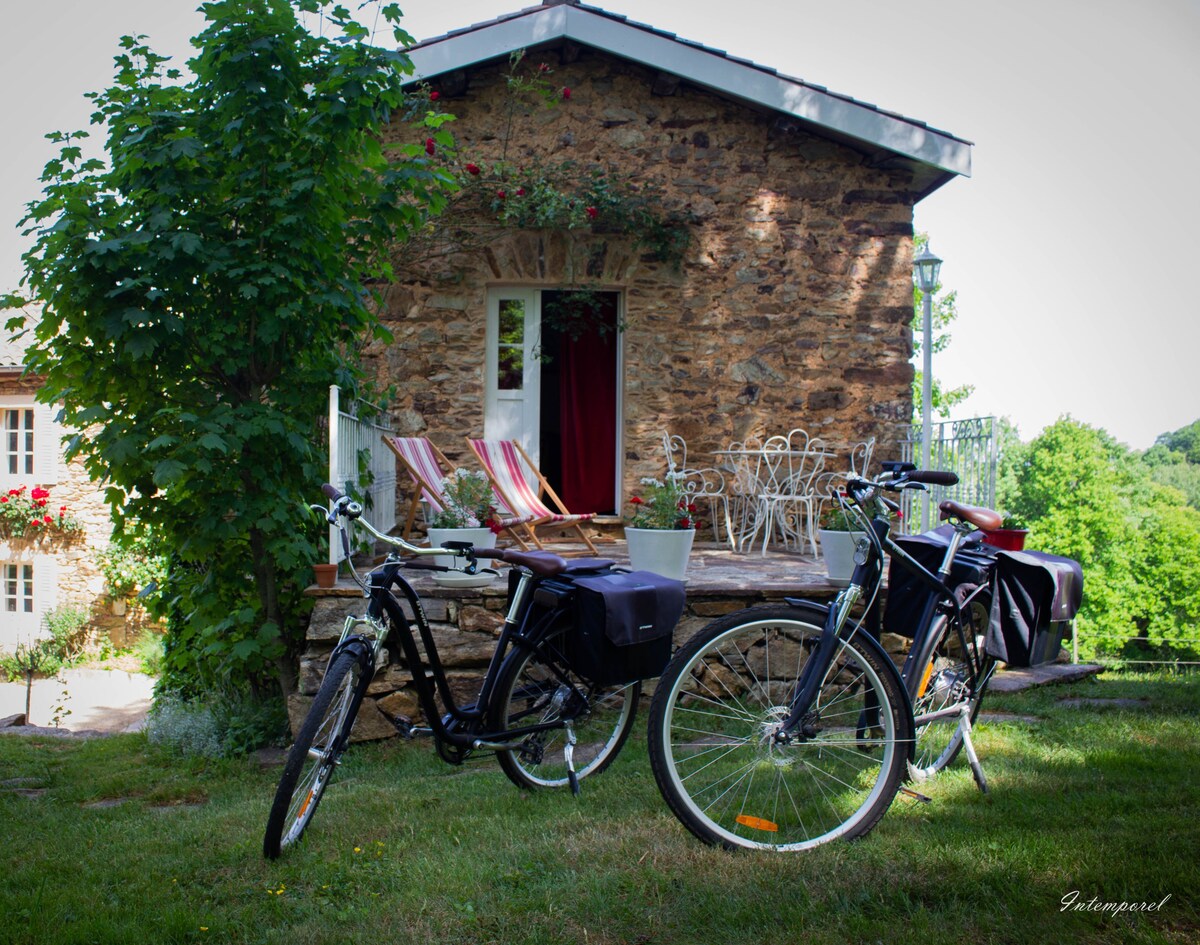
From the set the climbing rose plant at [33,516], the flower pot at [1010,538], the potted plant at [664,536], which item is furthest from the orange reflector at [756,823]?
the climbing rose plant at [33,516]

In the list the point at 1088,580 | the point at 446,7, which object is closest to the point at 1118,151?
the point at 1088,580

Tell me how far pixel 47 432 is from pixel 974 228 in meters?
26.5

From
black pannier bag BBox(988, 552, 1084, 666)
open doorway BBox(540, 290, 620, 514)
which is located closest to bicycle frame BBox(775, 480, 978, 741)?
black pannier bag BBox(988, 552, 1084, 666)

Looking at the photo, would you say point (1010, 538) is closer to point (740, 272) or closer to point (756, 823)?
point (740, 272)

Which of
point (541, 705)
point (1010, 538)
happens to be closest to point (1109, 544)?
point (1010, 538)

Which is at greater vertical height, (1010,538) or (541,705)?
(1010,538)

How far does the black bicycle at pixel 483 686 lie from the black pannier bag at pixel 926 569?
83 cm

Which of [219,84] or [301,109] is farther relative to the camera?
[301,109]

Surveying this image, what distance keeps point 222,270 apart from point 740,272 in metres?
4.09

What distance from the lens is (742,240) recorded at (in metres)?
7.12

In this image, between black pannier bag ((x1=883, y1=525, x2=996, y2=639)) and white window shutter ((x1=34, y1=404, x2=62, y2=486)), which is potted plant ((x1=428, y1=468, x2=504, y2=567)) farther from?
white window shutter ((x1=34, y1=404, x2=62, y2=486))

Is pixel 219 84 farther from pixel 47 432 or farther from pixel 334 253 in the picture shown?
pixel 47 432

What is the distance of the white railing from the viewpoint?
172 inches

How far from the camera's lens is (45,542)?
12117mm
